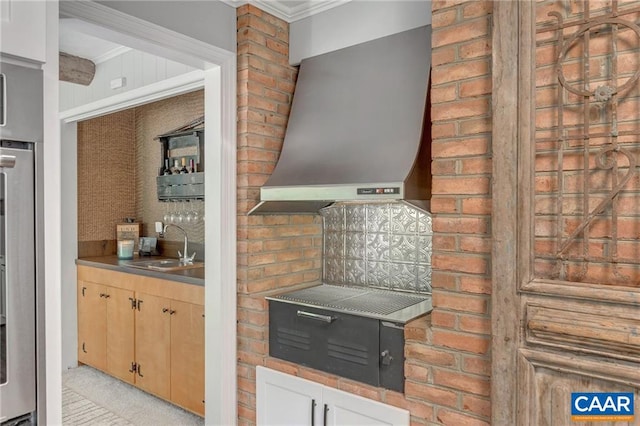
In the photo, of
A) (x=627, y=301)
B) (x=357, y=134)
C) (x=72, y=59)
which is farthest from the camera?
(x=72, y=59)

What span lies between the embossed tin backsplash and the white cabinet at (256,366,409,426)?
71 centimetres

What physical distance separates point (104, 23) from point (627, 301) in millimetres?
2255

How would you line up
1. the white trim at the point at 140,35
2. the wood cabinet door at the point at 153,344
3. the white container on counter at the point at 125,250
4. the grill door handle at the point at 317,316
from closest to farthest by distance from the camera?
1. the white trim at the point at 140,35
2. the grill door handle at the point at 317,316
3. the wood cabinet door at the point at 153,344
4. the white container on counter at the point at 125,250

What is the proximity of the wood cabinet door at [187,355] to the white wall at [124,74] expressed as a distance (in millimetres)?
1572

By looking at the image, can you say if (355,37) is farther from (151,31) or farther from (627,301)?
(627,301)

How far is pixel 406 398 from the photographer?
75.1 inches

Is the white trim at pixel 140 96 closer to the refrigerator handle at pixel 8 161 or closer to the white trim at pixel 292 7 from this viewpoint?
the white trim at pixel 292 7

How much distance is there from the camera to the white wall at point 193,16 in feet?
6.71

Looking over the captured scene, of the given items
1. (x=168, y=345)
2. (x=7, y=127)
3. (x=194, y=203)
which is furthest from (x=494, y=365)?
(x=194, y=203)

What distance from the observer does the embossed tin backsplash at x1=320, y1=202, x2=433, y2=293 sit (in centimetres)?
247

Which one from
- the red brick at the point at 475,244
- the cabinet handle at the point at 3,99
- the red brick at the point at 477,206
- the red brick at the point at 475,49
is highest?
the red brick at the point at 475,49

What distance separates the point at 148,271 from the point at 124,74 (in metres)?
1.51

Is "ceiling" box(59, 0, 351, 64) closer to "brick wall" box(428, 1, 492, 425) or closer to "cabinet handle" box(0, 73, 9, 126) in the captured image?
"cabinet handle" box(0, 73, 9, 126)

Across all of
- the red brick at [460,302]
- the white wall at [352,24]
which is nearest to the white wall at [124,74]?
the white wall at [352,24]
